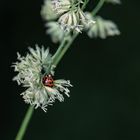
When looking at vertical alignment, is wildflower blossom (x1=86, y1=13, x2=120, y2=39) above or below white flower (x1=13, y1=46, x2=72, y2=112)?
above

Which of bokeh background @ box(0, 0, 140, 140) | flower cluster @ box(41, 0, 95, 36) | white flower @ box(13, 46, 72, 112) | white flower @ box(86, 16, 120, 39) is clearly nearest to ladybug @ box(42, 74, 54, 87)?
white flower @ box(13, 46, 72, 112)

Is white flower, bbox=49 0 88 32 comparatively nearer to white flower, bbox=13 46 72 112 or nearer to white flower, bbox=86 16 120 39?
white flower, bbox=13 46 72 112

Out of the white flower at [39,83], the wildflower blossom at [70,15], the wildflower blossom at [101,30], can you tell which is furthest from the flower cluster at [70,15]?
the wildflower blossom at [101,30]

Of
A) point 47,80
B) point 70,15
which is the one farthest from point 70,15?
point 47,80

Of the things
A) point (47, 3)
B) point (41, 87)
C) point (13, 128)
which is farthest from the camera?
point (13, 128)

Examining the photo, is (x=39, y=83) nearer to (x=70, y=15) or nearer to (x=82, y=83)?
(x=70, y=15)

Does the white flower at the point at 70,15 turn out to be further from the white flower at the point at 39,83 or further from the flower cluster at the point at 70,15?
the white flower at the point at 39,83

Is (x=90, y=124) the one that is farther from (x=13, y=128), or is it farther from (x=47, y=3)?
(x=47, y=3)

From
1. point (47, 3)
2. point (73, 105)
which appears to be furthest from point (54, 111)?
point (47, 3)
